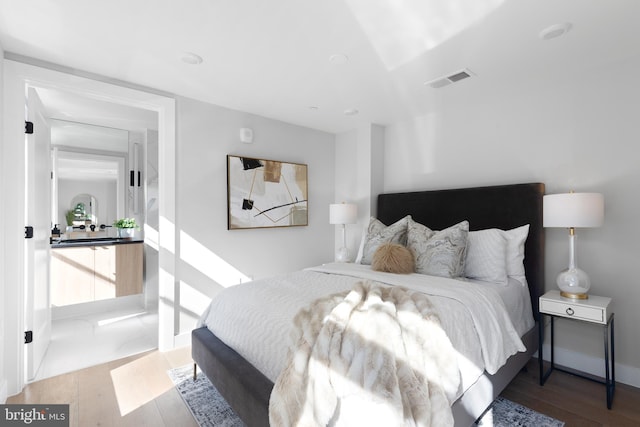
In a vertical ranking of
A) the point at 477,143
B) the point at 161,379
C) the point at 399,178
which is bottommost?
the point at 161,379

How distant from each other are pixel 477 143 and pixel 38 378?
169 inches

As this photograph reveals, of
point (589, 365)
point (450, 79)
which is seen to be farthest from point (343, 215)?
point (589, 365)

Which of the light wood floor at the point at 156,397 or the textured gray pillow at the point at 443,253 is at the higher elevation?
the textured gray pillow at the point at 443,253

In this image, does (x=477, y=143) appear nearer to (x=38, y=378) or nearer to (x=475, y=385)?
(x=475, y=385)

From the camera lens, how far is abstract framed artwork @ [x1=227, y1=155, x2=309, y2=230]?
10.8 ft

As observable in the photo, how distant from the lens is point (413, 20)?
5.92 feet

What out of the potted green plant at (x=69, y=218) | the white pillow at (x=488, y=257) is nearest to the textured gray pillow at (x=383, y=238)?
the white pillow at (x=488, y=257)

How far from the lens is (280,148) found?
3.75 metres

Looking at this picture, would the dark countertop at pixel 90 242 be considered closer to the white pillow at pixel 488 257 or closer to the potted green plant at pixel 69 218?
the potted green plant at pixel 69 218

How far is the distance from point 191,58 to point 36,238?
185cm

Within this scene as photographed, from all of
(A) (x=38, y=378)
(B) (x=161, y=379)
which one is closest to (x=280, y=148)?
(B) (x=161, y=379)

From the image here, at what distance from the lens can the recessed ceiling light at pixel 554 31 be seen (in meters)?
1.84

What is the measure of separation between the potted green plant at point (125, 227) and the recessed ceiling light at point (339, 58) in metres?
3.39

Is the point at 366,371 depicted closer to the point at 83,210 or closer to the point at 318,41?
the point at 318,41
